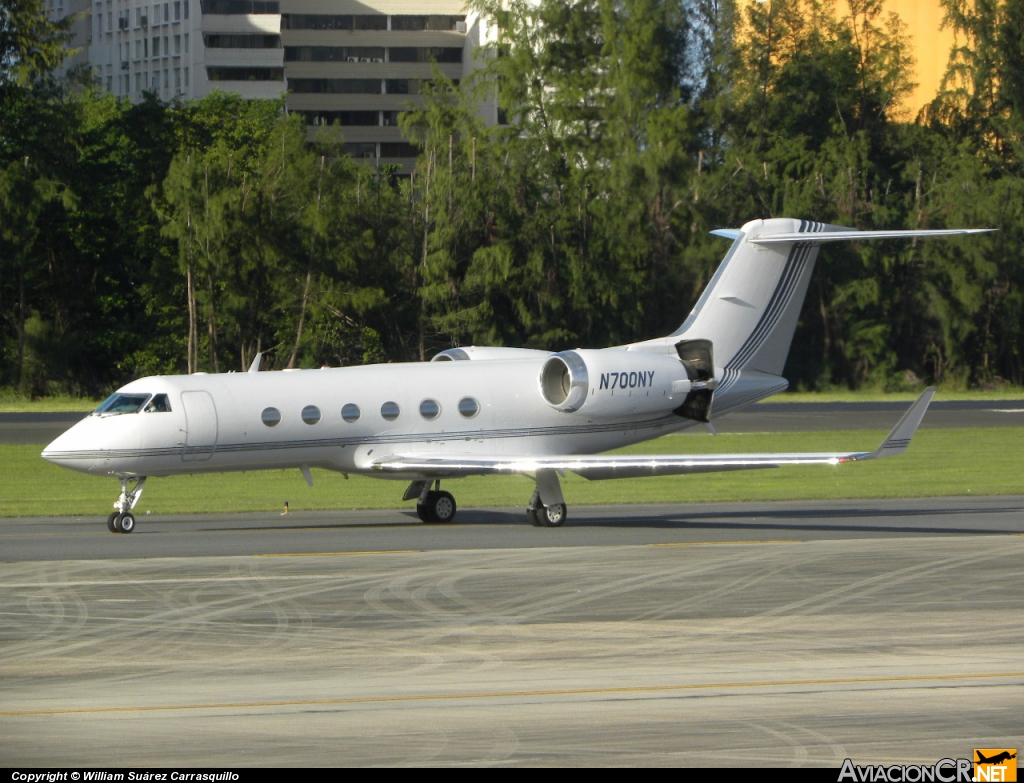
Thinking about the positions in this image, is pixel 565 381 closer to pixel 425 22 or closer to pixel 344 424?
pixel 344 424

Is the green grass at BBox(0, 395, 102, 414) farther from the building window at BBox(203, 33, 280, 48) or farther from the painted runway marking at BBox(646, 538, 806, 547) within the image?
the building window at BBox(203, 33, 280, 48)

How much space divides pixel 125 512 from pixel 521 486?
1212 cm

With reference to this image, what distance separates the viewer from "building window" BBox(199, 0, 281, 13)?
12688 cm

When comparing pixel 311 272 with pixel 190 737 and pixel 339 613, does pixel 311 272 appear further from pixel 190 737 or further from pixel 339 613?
pixel 190 737

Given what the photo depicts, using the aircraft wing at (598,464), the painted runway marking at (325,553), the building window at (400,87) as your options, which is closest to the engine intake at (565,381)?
the aircraft wing at (598,464)

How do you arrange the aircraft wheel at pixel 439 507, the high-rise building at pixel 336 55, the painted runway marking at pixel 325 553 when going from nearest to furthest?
the painted runway marking at pixel 325 553 → the aircraft wheel at pixel 439 507 → the high-rise building at pixel 336 55

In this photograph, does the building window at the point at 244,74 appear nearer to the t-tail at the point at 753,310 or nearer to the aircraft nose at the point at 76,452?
the t-tail at the point at 753,310

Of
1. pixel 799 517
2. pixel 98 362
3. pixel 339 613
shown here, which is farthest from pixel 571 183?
pixel 339 613

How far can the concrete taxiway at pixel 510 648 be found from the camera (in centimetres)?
915

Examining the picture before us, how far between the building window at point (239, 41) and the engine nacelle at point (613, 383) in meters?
109

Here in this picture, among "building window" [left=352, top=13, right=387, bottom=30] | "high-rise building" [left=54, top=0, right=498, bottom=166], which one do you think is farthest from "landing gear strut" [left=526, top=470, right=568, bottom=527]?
"building window" [left=352, top=13, right=387, bottom=30]

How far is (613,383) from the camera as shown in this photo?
941 inches

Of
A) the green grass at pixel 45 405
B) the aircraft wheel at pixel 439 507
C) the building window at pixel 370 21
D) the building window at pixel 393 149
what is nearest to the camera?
the aircraft wheel at pixel 439 507

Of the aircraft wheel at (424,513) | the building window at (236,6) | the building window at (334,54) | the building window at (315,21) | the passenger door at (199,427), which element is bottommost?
the aircraft wheel at (424,513)
